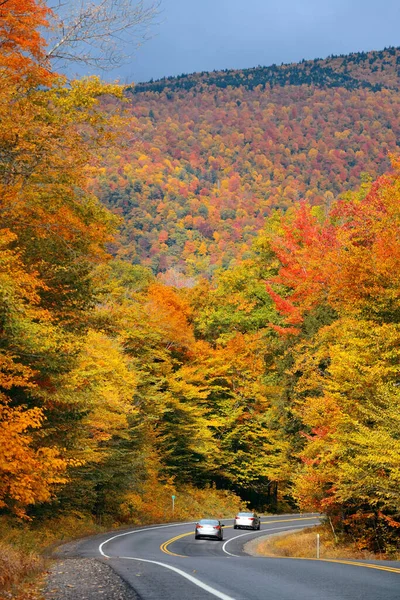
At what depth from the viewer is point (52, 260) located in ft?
62.0

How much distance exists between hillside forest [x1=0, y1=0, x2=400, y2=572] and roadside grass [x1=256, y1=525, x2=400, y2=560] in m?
0.77

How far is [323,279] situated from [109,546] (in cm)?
1554

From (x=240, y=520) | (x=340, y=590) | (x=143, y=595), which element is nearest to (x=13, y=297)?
(x=143, y=595)

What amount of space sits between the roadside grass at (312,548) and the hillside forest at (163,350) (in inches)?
30.3

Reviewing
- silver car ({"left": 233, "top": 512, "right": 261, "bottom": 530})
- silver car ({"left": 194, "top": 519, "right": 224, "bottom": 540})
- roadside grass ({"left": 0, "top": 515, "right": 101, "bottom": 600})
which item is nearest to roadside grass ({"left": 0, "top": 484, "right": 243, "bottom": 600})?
roadside grass ({"left": 0, "top": 515, "right": 101, "bottom": 600})

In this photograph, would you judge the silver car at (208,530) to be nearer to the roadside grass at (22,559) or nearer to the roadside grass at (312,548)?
the roadside grass at (312,548)

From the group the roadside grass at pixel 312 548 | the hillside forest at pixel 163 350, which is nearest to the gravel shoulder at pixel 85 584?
the hillside forest at pixel 163 350

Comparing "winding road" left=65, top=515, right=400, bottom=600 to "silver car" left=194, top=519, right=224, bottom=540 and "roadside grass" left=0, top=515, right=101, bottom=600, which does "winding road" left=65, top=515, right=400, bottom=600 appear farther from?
"silver car" left=194, top=519, right=224, bottom=540

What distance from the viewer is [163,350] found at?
53.6m

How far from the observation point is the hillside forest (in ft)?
57.2

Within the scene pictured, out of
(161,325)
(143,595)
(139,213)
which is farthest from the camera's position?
(139,213)

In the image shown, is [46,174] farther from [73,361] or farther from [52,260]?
[73,361]

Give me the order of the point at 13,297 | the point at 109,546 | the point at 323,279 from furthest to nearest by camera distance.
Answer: the point at 323,279 < the point at 109,546 < the point at 13,297

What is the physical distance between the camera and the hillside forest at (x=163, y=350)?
17.4 m
